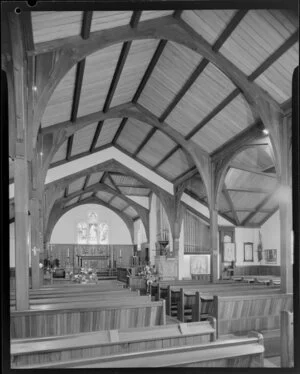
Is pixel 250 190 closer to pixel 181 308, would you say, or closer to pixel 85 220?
pixel 181 308

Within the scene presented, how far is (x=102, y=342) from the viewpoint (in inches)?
148

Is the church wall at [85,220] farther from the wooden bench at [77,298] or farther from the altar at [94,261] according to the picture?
the wooden bench at [77,298]

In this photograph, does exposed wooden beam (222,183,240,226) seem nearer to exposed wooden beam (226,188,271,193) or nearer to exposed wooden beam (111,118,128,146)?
exposed wooden beam (226,188,271,193)

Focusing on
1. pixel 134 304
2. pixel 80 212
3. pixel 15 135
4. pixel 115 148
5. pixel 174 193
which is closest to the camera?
pixel 15 135

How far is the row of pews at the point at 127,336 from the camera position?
288 centimetres

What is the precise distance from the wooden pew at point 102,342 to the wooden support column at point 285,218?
3.43 meters

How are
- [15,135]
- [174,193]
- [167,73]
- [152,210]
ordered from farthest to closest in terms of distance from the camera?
[152,210] → [174,193] → [167,73] → [15,135]

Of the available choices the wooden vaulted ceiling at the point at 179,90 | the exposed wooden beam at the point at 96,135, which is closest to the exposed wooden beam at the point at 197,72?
the wooden vaulted ceiling at the point at 179,90

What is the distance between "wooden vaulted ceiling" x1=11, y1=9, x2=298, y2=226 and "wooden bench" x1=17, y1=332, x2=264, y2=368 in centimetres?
252

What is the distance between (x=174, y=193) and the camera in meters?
16.8

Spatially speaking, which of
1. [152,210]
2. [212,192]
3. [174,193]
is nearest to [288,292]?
[212,192]

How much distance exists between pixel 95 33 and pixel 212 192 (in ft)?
22.7

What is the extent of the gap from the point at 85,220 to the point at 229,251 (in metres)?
9.88

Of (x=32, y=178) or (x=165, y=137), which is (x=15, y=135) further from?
(x=165, y=137)
